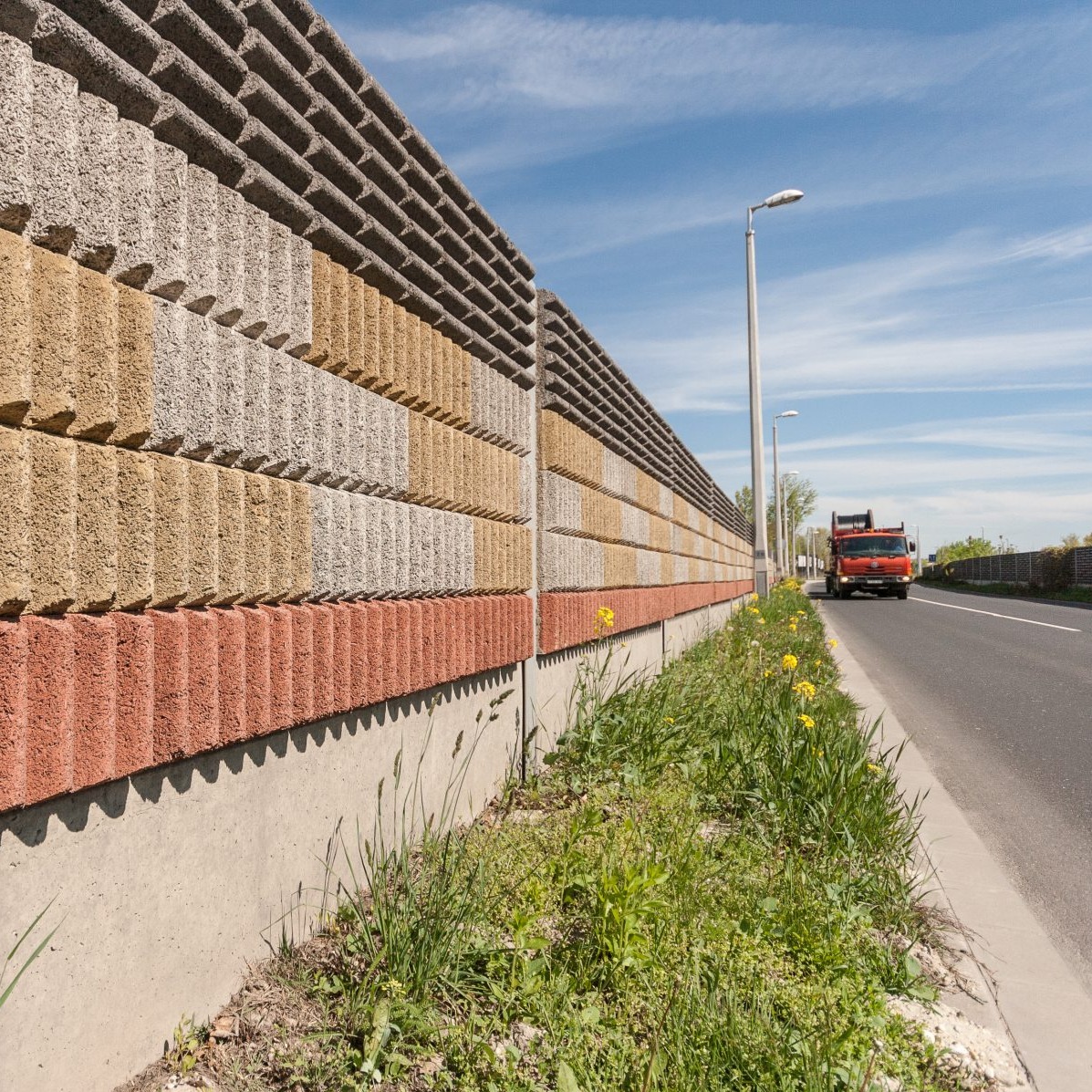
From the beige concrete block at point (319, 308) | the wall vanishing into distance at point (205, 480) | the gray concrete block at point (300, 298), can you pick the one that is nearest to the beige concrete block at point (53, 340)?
the wall vanishing into distance at point (205, 480)

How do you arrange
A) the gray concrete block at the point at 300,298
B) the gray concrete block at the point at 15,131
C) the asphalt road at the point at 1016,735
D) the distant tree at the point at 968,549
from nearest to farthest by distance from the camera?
the gray concrete block at the point at 15,131 → the gray concrete block at the point at 300,298 → the asphalt road at the point at 1016,735 → the distant tree at the point at 968,549

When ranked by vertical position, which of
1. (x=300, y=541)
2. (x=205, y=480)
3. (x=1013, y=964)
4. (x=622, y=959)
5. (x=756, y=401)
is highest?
(x=756, y=401)

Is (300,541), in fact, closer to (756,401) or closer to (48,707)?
(48,707)

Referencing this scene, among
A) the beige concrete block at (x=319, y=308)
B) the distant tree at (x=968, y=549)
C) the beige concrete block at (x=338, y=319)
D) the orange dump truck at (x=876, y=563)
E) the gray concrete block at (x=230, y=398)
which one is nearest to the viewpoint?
the gray concrete block at (x=230, y=398)

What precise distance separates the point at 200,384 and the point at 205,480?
224 mm

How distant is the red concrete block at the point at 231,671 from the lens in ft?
7.64

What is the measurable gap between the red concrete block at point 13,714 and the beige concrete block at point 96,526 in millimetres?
161

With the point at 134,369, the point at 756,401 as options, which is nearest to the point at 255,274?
the point at 134,369

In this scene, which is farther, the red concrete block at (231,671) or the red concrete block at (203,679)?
the red concrete block at (231,671)

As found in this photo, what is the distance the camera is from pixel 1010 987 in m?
3.06

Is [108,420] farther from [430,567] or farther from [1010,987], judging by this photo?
[1010,987]

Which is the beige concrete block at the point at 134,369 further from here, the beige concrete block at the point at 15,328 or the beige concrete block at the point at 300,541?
the beige concrete block at the point at 300,541

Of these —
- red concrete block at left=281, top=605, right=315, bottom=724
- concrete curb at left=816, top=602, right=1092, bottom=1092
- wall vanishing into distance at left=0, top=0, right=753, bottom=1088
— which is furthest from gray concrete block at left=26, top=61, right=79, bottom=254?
concrete curb at left=816, top=602, right=1092, bottom=1092

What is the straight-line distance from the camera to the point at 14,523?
172 centimetres
